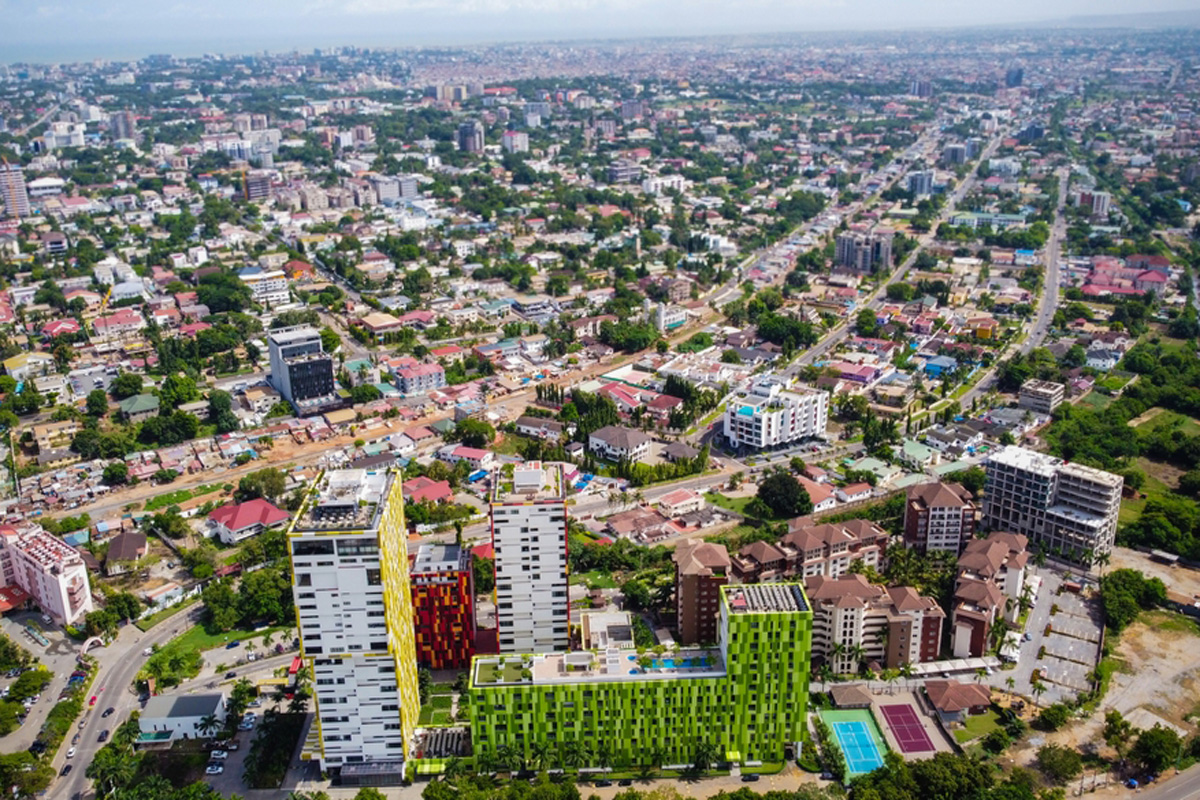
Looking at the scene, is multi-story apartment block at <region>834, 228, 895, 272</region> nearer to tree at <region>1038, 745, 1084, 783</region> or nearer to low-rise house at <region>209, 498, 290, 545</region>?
low-rise house at <region>209, 498, 290, 545</region>

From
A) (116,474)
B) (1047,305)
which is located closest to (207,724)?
(116,474)

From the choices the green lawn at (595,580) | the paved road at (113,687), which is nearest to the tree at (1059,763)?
the green lawn at (595,580)

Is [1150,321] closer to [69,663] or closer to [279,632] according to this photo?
[279,632]

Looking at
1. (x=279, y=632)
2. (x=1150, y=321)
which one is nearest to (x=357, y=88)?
(x=1150, y=321)

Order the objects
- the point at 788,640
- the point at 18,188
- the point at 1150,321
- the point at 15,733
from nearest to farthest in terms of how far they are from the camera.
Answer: the point at 788,640
the point at 15,733
the point at 1150,321
the point at 18,188

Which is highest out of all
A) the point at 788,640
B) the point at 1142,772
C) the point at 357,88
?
the point at 357,88

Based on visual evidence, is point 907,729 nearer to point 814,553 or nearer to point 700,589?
point 700,589
